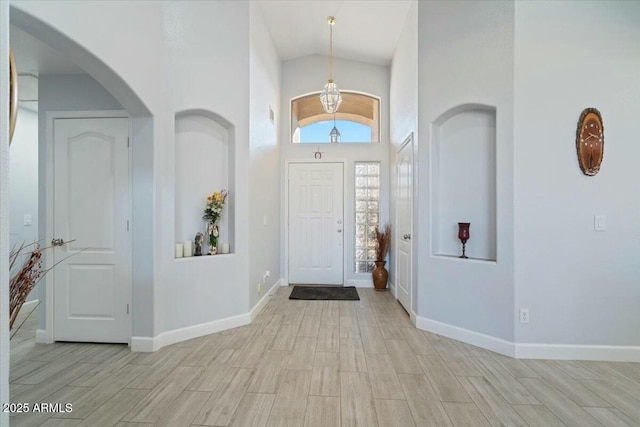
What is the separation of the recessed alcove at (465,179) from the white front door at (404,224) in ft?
1.47

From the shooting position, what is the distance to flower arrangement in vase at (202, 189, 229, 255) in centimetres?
348

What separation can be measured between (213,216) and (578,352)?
12.0 feet

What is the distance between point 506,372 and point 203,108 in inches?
144

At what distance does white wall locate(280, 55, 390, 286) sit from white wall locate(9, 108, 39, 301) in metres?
3.59

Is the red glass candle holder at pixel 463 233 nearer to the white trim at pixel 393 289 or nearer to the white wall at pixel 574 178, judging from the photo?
the white wall at pixel 574 178

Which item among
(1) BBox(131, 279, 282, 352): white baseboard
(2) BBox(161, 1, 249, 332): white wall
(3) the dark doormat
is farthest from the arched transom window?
(1) BBox(131, 279, 282, 352): white baseboard

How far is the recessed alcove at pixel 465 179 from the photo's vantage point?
10.7ft

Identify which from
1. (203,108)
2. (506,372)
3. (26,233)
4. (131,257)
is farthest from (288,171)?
(506,372)

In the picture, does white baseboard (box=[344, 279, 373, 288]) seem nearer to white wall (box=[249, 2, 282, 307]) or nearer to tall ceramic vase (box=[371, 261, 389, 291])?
tall ceramic vase (box=[371, 261, 389, 291])

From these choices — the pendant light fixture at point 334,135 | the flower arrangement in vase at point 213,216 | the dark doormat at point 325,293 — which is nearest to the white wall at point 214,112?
the flower arrangement in vase at point 213,216

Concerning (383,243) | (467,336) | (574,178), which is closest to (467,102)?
(574,178)

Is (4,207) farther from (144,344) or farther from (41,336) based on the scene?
(41,336)

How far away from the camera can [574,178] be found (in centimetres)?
284

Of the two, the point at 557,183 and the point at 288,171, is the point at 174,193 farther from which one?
the point at 557,183
